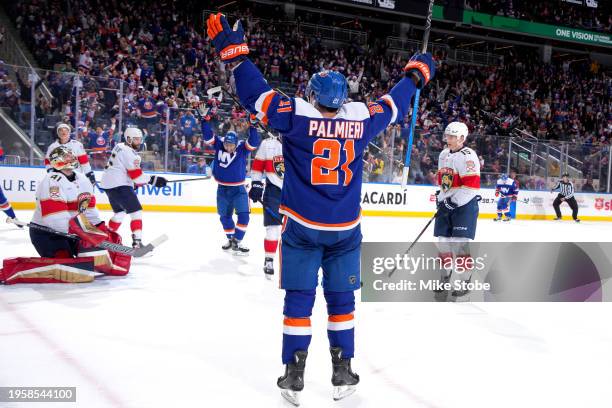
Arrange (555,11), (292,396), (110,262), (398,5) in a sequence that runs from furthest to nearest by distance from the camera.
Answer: (555,11) < (398,5) < (110,262) < (292,396)

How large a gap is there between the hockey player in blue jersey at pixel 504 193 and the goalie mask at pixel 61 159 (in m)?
11.0

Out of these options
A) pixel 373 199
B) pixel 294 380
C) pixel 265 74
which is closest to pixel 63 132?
pixel 294 380

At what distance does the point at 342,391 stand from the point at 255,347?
2.74 ft

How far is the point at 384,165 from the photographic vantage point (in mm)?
13336

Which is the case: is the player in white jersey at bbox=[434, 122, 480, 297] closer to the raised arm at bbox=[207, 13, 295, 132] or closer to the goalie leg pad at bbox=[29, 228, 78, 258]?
the raised arm at bbox=[207, 13, 295, 132]

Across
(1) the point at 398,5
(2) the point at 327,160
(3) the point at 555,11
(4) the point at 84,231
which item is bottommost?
(4) the point at 84,231

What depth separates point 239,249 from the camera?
6.98 metres

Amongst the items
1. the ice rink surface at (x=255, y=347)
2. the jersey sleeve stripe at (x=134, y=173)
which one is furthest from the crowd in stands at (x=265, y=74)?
the ice rink surface at (x=255, y=347)

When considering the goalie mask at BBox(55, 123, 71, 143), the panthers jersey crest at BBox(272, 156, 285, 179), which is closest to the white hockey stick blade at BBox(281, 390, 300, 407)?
the panthers jersey crest at BBox(272, 156, 285, 179)

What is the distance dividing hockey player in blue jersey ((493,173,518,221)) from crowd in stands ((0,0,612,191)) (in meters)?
0.76

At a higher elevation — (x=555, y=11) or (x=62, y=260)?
(x=555, y=11)

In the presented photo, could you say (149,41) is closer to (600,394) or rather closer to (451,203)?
(451,203)

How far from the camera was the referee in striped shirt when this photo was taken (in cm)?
1493

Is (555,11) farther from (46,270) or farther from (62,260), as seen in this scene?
(46,270)
